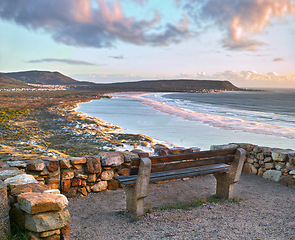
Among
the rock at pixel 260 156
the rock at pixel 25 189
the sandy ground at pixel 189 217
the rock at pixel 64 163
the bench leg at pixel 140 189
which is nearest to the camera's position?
the rock at pixel 25 189

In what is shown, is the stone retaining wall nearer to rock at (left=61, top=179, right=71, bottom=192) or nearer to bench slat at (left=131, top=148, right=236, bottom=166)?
rock at (left=61, top=179, right=71, bottom=192)

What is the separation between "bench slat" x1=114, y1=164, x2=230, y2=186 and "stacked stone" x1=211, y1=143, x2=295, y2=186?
146cm

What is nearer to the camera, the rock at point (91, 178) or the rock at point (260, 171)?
the rock at point (91, 178)

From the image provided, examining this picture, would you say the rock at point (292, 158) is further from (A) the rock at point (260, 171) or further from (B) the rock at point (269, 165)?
(A) the rock at point (260, 171)

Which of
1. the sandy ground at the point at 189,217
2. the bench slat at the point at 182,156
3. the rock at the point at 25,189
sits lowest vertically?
the sandy ground at the point at 189,217

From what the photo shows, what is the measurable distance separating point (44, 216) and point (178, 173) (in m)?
2.40

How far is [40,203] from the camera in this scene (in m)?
2.91

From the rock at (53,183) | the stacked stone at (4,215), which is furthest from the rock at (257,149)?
the stacked stone at (4,215)

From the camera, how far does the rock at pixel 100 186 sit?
214 inches

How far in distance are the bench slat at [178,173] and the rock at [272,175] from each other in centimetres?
196

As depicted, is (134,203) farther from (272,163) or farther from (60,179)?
(272,163)

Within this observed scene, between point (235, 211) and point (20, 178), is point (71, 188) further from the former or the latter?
point (235, 211)

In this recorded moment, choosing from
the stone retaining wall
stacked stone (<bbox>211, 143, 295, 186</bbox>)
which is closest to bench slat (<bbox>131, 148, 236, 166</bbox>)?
the stone retaining wall

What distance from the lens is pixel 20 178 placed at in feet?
12.3
